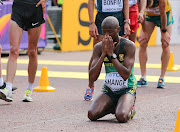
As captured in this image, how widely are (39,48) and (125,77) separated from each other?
440 inches

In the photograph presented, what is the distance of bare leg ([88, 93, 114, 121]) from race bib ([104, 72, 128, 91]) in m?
0.14

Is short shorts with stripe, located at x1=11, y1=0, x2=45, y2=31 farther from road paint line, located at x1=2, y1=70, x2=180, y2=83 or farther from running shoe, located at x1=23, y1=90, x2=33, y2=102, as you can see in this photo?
road paint line, located at x1=2, y1=70, x2=180, y2=83

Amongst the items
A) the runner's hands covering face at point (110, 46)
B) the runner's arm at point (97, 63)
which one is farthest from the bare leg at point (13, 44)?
the runner's hands covering face at point (110, 46)

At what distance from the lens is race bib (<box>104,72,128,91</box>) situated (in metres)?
5.89

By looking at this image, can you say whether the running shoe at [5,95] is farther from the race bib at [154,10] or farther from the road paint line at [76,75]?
the road paint line at [76,75]

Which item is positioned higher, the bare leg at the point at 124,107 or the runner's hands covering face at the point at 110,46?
the runner's hands covering face at the point at 110,46

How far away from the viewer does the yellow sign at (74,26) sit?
55.6ft

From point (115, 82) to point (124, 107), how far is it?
406 millimetres

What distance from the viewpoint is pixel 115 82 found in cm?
591

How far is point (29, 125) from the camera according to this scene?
5.42 metres

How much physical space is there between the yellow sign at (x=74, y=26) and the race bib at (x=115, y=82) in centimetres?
1104

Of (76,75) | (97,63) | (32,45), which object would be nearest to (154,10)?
(76,75)

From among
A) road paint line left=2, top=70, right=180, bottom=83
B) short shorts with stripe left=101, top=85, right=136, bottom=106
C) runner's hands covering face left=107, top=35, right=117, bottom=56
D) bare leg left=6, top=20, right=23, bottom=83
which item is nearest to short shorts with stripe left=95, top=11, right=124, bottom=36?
bare leg left=6, top=20, right=23, bottom=83

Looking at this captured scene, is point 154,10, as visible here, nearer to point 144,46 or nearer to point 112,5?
point 144,46
